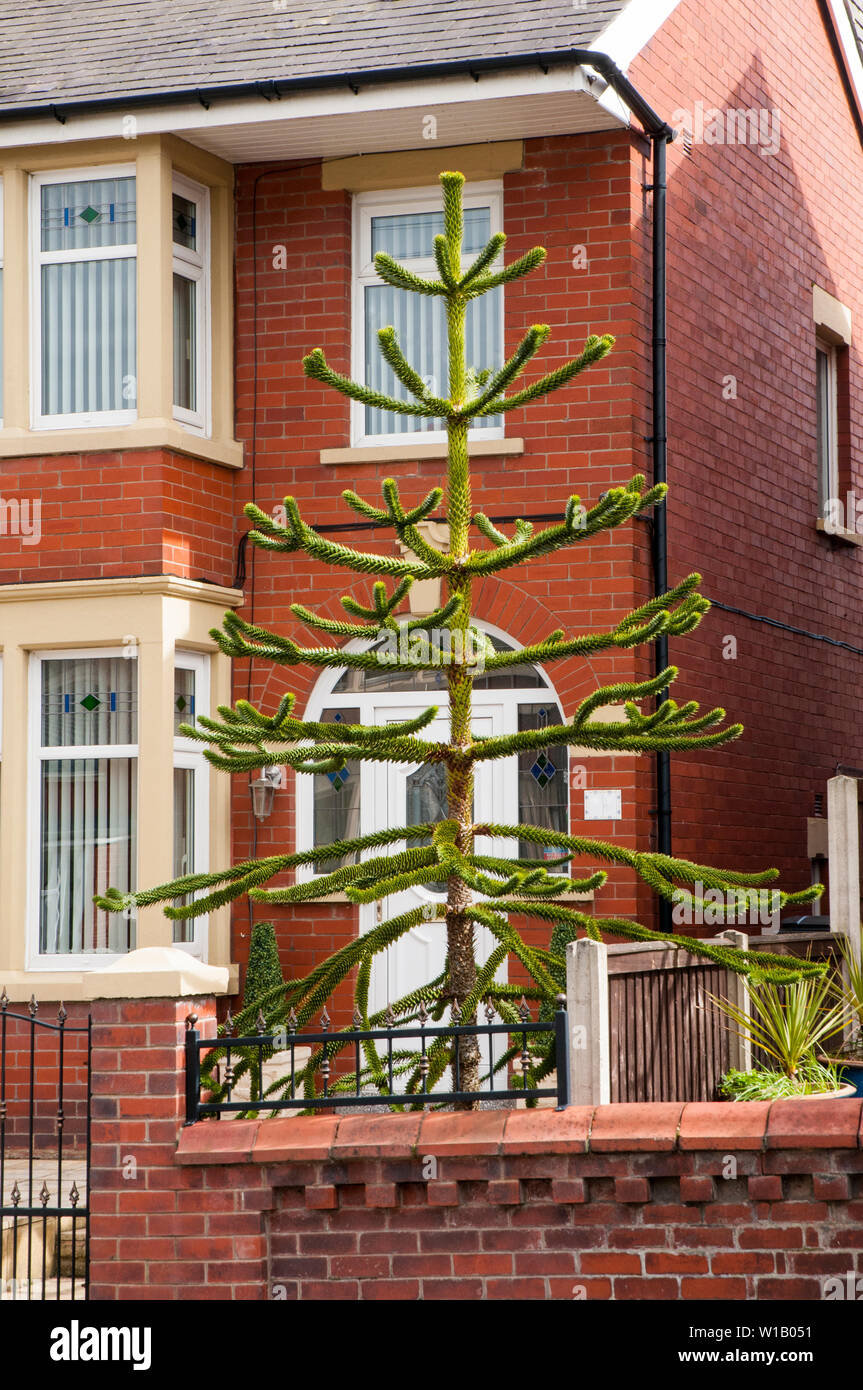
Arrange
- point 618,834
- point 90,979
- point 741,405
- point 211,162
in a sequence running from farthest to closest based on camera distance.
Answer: point 741,405, point 211,162, point 618,834, point 90,979

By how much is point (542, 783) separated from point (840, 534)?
503cm

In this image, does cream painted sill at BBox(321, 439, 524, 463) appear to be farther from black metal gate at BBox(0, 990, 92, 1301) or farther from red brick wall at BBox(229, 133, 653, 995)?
A: black metal gate at BBox(0, 990, 92, 1301)

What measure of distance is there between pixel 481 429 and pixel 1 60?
4132 millimetres

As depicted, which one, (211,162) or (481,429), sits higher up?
(211,162)

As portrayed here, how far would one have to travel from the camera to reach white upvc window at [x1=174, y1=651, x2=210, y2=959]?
472 inches

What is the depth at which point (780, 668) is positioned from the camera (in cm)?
1415

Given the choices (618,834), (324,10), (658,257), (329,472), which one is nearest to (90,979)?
(618,834)

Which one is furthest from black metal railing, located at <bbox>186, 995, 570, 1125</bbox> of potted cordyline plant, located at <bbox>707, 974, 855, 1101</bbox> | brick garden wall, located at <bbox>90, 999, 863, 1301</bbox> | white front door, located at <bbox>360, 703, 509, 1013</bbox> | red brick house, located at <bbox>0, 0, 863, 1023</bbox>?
white front door, located at <bbox>360, 703, 509, 1013</bbox>

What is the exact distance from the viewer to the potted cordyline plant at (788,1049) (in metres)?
8.63

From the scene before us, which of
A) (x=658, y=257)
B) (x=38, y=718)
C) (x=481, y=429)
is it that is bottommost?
(x=38, y=718)

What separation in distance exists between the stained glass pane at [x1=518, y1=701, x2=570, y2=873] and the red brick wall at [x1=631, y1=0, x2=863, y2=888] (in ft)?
2.56

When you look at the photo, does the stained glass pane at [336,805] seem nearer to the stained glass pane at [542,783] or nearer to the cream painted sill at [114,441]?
the stained glass pane at [542,783]

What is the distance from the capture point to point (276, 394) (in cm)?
1236

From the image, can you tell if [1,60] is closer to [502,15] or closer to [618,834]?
[502,15]
